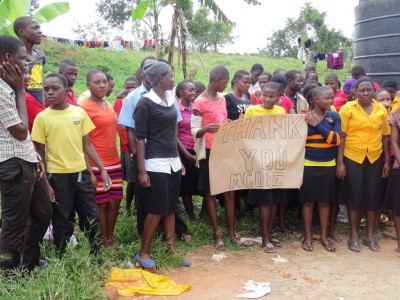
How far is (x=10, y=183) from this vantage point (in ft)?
9.34

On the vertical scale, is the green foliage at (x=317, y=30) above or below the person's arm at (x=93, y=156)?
above

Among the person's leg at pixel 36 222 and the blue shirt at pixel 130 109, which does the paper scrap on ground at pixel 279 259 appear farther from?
the person's leg at pixel 36 222

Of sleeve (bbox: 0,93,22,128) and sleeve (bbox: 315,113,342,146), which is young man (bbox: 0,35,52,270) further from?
sleeve (bbox: 315,113,342,146)

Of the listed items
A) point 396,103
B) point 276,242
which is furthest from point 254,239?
point 396,103

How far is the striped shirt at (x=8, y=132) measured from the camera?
8.95 ft

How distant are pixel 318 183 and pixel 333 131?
550mm

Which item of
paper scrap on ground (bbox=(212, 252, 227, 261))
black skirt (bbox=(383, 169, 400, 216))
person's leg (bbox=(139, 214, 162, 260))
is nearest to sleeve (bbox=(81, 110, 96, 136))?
person's leg (bbox=(139, 214, 162, 260))

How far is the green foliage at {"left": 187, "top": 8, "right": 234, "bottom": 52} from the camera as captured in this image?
24.2 metres

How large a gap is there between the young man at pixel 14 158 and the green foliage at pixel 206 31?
6.54 meters

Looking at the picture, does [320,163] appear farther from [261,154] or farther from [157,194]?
[157,194]

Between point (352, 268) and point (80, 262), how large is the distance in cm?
242

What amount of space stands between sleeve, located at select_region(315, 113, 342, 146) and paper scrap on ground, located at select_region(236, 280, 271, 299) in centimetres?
153

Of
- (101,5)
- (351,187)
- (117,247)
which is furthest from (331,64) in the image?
(101,5)

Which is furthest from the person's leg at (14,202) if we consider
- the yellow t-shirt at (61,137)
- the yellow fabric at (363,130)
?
the yellow fabric at (363,130)
